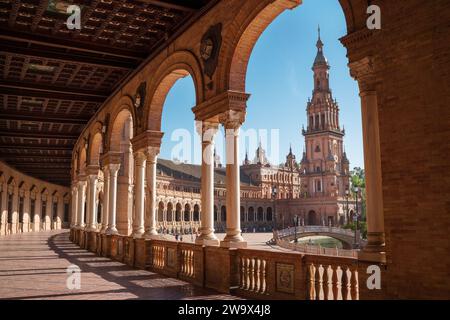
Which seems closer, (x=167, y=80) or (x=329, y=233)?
(x=167, y=80)

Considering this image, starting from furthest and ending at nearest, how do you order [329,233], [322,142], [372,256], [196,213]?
[322,142], [196,213], [329,233], [372,256]

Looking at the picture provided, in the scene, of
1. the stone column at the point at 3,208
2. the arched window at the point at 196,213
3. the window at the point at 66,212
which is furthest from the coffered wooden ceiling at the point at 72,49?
the arched window at the point at 196,213

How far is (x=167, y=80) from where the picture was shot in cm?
1405

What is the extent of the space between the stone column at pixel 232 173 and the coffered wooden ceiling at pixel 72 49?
314 centimetres

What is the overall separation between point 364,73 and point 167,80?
8.52 m

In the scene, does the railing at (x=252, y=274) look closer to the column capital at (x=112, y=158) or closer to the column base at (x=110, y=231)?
the column base at (x=110, y=231)

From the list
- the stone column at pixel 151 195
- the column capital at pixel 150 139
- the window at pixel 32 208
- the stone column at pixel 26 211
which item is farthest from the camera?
the window at pixel 32 208

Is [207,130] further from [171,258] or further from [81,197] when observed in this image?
[81,197]

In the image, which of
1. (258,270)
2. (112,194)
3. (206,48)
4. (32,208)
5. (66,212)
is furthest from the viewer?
(66,212)

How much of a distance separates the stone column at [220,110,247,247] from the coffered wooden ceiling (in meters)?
3.14

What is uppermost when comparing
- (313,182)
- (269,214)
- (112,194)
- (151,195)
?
(313,182)

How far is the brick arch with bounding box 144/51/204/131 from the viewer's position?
11617 millimetres

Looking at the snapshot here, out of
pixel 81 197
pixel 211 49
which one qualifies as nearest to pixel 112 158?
pixel 81 197

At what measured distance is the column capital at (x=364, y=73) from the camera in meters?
6.55
